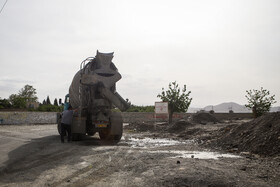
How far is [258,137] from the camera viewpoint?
9477 mm

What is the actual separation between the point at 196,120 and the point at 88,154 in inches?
660

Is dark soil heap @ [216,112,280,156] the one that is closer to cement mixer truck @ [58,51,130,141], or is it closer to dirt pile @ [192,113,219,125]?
cement mixer truck @ [58,51,130,141]

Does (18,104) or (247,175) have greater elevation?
(18,104)

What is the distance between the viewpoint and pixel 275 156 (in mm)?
7637

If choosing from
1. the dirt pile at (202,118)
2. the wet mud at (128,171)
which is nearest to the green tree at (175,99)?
the dirt pile at (202,118)

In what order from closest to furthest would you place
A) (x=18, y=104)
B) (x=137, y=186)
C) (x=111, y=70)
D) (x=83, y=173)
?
(x=137, y=186)
(x=83, y=173)
(x=111, y=70)
(x=18, y=104)

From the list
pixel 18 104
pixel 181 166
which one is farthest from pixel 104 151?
pixel 18 104

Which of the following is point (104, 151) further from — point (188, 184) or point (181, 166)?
point (188, 184)

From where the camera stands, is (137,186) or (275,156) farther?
(275,156)

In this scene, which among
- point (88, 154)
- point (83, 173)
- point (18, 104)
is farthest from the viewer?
point (18, 104)

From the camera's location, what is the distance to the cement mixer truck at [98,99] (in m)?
11.4

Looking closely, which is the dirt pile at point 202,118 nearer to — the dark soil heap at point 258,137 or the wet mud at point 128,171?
the dark soil heap at point 258,137

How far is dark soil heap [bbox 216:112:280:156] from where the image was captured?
8414 millimetres

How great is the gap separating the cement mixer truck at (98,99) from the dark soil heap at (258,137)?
5051mm
